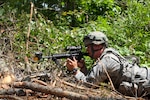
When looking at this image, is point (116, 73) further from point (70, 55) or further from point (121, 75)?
point (70, 55)

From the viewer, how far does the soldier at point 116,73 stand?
203 inches

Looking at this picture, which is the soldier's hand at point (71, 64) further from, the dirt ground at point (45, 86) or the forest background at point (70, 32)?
the forest background at point (70, 32)

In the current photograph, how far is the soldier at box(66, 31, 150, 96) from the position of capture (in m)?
5.15

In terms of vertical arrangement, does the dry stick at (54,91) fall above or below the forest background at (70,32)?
below

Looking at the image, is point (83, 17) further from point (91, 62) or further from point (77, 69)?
point (77, 69)

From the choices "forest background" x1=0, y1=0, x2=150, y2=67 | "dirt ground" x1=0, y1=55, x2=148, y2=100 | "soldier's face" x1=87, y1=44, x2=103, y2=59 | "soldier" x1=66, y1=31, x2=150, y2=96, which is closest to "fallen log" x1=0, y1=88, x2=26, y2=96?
"dirt ground" x1=0, y1=55, x2=148, y2=100

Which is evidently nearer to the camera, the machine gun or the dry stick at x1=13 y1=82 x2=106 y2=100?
the dry stick at x1=13 y1=82 x2=106 y2=100

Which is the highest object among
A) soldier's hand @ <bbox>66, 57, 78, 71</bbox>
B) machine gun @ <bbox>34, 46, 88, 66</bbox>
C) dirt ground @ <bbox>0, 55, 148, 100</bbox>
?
machine gun @ <bbox>34, 46, 88, 66</bbox>

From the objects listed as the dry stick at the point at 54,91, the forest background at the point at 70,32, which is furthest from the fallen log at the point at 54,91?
the forest background at the point at 70,32

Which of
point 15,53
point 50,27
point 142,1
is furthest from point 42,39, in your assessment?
point 142,1

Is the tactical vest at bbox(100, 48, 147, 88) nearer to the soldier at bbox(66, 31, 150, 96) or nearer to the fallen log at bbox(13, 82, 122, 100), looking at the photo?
the soldier at bbox(66, 31, 150, 96)

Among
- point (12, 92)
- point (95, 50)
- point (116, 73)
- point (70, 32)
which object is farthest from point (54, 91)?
point (70, 32)

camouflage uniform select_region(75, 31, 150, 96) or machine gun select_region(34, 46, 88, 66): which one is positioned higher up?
machine gun select_region(34, 46, 88, 66)

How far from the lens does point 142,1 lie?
9820mm
